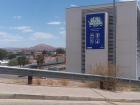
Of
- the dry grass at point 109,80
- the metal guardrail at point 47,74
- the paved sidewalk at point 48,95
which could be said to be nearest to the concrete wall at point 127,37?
the dry grass at point 109,80

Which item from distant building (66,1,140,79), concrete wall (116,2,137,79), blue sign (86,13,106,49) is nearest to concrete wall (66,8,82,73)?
distant building (66,1,140,79)

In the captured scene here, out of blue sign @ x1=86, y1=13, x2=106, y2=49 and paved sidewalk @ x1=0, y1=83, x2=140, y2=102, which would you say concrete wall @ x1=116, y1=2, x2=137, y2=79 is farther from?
paved sidewalk @ x1=0, y1=83, x2=140, y2=102

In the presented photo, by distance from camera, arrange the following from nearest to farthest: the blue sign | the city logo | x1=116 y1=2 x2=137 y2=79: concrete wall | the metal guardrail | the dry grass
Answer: the metal guardrail, the dry grass, the blue sign, the city logo, x1=116 y1=2 x2=137 y2=79: concrete wall

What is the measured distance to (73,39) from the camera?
8144cm

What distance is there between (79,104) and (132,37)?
208 feet

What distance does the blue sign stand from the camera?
214ft

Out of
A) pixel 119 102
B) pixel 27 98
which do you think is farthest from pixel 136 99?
pixel 27 98

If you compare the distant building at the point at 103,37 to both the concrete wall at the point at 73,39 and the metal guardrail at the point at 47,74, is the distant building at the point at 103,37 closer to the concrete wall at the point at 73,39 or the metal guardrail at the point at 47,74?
the concrete wall at the point at 73,39

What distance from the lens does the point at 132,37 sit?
74062 mm

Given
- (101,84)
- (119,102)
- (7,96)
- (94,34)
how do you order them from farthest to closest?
(94,34) < (101,84) < (119,102) < (7,96)

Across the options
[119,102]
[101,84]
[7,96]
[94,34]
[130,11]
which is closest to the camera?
[7,96]

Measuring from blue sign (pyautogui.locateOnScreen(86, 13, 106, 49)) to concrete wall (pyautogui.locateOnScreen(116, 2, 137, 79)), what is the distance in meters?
8.94

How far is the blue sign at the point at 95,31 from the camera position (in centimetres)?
6531

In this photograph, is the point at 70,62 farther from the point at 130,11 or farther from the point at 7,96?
the point at 7,96
